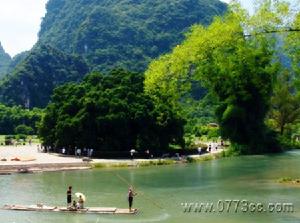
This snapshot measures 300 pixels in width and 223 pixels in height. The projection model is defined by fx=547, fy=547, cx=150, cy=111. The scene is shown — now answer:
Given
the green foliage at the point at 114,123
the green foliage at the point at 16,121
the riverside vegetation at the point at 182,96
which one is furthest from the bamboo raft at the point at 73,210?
the green foliage at the point at 16,121

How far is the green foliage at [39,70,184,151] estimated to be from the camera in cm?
5797

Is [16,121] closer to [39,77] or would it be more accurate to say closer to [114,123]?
[39,77]

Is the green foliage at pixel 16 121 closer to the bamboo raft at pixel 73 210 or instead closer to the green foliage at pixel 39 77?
the green foliage at pixel 39 77

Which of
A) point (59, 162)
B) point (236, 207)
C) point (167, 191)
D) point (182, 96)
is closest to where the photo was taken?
point (236, 207)

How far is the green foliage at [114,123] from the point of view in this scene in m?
58.0

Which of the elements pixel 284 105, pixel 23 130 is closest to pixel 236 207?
pixel 284 105

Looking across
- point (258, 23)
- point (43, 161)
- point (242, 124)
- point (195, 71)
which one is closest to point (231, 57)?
point (195, 71)

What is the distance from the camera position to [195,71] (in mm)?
65750

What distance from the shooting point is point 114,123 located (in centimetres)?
5766

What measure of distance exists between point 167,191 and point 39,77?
11184cm

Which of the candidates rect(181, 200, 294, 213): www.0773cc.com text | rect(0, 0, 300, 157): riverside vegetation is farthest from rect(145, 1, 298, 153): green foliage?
rect(181, 200, 294, 213): www.0773cc.com text

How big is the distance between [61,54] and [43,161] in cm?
11134

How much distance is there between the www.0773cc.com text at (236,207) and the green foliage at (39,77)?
355 ft

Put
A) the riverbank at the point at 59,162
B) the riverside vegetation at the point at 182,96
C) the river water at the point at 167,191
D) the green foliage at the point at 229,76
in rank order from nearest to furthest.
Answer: the river water at the point at 167,191, the riverbank at the point at 59,162, the riverside vegetation at the point at 182,96, the green foliage at the point at 229,76
